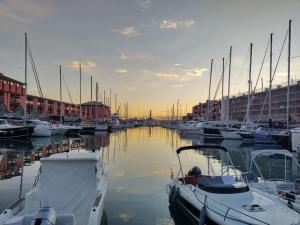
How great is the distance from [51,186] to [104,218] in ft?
8.30

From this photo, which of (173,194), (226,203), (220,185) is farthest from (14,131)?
(226,203)

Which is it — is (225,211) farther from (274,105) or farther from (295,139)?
(274,105)

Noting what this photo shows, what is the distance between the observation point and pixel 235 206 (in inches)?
452

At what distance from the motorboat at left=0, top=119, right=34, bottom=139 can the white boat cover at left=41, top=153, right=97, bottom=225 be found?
150 feet

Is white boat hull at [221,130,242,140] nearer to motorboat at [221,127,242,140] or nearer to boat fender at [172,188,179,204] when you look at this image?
motorboat at [221,127,242,140]

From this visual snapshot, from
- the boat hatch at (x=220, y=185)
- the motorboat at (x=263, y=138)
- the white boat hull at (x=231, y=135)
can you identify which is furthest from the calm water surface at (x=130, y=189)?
the white boat hull at (x=231, y=135)

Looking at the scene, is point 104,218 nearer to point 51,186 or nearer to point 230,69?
→ point 51,186

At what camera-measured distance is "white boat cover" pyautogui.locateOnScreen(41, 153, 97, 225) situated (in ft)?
39.7

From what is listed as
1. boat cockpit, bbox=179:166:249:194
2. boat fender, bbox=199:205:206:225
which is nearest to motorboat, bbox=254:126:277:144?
boat cockpit, bbox=179:166:249:194

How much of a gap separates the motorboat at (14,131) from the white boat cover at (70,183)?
45700 mm

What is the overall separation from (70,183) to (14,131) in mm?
48176

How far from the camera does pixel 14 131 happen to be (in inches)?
2215

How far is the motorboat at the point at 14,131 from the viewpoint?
179 feet

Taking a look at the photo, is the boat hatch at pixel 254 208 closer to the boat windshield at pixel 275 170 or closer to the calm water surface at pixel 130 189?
the calm water surface at pixel 130 189
